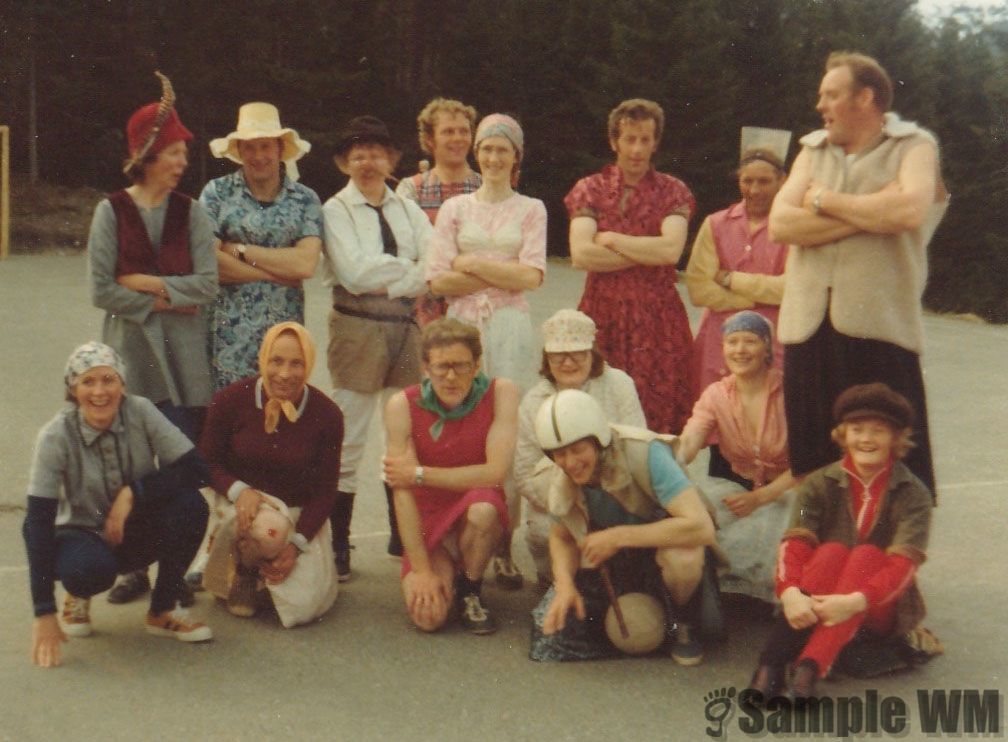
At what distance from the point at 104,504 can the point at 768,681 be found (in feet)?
7.50

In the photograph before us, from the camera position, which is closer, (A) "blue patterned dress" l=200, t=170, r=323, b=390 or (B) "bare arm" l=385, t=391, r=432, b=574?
(B) "bare arm" l=385, t=391, r=432, b=574

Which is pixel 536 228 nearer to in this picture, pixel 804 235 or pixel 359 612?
pixel 804 235

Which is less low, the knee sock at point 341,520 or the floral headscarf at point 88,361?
the floral headscarf at point 88,361

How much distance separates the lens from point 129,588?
16.9 ft

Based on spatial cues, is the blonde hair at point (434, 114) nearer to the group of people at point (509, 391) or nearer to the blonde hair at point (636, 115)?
the group of people at point (509, 391)

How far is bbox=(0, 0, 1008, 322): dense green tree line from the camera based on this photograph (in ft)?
82.9

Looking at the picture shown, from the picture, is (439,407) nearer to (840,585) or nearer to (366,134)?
(366,134)

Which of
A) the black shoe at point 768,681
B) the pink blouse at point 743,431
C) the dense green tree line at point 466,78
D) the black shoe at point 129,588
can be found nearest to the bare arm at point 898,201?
the pink blouse at point 743,431

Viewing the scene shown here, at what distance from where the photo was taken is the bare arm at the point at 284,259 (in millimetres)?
5535

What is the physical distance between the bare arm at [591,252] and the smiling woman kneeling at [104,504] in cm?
189

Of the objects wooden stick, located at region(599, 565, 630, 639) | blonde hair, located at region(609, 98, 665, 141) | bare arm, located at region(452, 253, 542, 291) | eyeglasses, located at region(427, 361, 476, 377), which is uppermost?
blonde hair, located at region(609, 98, 665, 141)

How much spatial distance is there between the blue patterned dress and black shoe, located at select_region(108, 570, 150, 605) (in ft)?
2.74

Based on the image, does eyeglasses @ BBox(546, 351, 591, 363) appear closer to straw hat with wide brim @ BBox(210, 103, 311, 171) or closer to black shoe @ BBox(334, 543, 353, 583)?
black shoe @ BBox(334, 543, 353, 583)

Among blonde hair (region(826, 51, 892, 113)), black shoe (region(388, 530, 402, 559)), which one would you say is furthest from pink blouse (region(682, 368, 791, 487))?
black shoe (region(388, 530, 402, 559))
